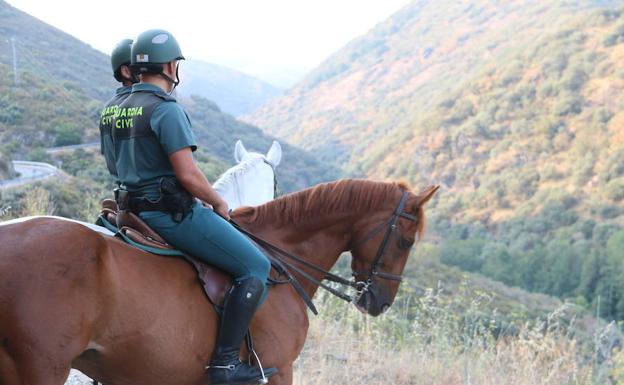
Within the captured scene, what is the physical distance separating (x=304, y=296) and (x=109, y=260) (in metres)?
1.45

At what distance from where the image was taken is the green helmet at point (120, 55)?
4367mm

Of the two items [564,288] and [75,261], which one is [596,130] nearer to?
[564,288]

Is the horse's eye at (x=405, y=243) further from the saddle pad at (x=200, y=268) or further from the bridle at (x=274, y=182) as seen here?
the bridle at (x=274, y=182)

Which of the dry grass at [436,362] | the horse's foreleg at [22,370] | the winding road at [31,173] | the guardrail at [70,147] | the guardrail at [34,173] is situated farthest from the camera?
the guardrail at [70,147]

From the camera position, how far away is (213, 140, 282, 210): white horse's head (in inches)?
258

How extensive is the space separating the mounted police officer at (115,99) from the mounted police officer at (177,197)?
13cm

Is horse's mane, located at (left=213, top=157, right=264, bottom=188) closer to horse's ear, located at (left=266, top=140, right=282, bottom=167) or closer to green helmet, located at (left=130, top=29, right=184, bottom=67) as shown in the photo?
horse's ear, located at (left=266, top=140, right=282, bottom=167)

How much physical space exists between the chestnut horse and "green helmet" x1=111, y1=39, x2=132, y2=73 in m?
1.34

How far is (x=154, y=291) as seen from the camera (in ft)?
10.9

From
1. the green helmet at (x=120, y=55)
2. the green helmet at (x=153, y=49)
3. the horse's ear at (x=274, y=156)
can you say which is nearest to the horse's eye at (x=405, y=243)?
the green helmet at (x=153, y=49)

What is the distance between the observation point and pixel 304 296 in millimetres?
4164

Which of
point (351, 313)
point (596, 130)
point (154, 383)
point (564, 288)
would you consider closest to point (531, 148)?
point (596, 130)

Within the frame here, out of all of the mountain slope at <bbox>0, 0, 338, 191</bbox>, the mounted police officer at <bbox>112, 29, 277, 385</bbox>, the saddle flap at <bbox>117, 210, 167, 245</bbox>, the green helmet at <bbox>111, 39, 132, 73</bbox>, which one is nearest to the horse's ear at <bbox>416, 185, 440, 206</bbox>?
the mounted police officer at <bbox>112, 29, 277, 385</bbox>

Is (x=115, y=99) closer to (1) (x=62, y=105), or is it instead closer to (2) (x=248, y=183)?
(2) (x=248, y=183)
